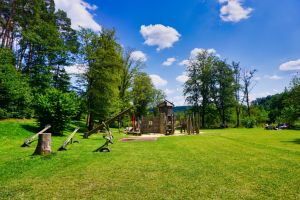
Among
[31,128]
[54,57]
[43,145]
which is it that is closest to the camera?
[43,145]

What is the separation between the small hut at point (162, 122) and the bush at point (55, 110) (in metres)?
10.2

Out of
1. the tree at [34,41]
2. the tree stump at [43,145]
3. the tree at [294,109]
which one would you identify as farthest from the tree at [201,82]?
the tree stump at [43,145]

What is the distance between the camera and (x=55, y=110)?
18938 millimetres

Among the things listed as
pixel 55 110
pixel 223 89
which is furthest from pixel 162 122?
pixel 223 89

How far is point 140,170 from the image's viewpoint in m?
6.83

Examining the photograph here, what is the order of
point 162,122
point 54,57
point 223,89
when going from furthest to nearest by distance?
1. point 223,89
2. point 54,57
3. point 162,122

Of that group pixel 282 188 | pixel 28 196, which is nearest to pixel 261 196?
pixel 282 188

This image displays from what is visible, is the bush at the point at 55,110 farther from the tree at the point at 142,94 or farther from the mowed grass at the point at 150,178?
the tree at the point at 142,94

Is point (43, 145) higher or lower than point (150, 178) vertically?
higher

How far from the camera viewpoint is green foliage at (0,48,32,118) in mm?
20411

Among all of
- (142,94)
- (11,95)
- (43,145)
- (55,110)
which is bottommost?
(43,145)

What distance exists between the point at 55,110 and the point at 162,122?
11.7 metres

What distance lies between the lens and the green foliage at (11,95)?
2041 cm

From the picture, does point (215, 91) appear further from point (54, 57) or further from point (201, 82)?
point (54, 57)
